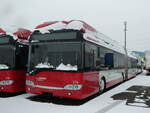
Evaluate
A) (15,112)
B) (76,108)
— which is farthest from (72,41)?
(15,112)

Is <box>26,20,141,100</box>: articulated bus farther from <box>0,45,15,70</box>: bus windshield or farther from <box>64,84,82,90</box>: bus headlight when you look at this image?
<box>0,45,15,70</box>: bus windshield

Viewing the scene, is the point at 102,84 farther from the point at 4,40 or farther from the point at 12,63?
the point at 4,40

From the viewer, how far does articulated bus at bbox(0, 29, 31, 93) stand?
9336 mm

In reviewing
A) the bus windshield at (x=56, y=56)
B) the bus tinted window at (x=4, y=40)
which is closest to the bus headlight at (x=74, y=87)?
the bus windshield at (x=56, y=56)

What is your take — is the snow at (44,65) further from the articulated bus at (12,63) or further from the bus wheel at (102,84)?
the bus wheel at (102,84)

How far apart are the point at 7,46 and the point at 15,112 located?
3767mm

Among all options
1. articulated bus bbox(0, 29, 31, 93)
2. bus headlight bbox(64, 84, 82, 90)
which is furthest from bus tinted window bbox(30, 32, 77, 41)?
bus headlight bbox(64, 84, 82, 90)

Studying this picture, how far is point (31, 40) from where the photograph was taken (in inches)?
349

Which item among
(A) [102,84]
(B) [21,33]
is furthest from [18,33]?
(A) [102,84]

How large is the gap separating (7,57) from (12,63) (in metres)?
0.38

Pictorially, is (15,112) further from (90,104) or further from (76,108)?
(90,104)

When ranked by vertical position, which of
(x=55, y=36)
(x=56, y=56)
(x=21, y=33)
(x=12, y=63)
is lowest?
(x=12, y=63)

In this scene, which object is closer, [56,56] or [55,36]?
[56,56]

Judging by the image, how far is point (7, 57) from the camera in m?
9.47
